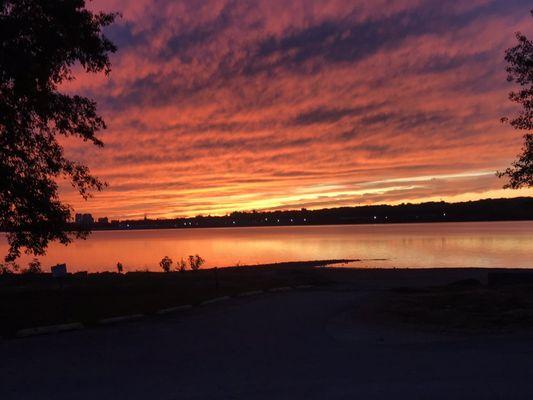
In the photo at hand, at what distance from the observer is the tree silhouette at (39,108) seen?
14852 millimetres

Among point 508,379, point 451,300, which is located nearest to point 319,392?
point 508,379

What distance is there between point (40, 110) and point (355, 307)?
1113cm

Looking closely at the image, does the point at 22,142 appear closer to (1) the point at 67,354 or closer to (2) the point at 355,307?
(1) the point at 67,354

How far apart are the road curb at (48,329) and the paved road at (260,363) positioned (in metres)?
0.59

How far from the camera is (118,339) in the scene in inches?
465

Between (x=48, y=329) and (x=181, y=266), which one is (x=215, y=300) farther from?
(x=181, y=266)

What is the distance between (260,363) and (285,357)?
2.17 feet

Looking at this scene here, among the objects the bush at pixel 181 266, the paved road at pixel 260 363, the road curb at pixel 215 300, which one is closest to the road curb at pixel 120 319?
the paved road at pixel 260 363

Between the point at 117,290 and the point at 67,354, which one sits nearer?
the point at 67,354

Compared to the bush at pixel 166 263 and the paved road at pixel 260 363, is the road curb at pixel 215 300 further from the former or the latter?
the bush at pixel 166 263

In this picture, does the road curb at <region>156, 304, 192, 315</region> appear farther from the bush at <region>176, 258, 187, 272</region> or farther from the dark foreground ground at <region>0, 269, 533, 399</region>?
the bush at <region>176, 258, 187, 272</region>

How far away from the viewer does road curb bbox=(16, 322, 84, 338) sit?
12117 mm

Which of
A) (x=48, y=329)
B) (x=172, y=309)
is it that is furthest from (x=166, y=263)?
(x=48, y=329)

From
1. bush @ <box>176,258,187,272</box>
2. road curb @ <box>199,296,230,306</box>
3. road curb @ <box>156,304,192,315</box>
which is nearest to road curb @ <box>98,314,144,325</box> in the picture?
road curb @ <box>156,304,192,315</box>
